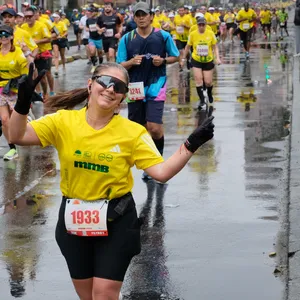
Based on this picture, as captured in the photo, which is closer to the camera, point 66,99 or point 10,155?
point 66,99

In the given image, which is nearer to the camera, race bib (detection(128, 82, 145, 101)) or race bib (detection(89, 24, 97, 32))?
race bib (detection(128, 82, 145, 101))

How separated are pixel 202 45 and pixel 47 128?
12141 millimetres

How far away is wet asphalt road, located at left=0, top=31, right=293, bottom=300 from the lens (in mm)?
6195

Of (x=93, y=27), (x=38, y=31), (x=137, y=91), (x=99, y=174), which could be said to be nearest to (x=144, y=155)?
(x=99, y=174)

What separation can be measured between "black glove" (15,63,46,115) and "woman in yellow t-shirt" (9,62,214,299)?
0.39 ft

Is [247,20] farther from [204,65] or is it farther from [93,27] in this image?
[204,65]

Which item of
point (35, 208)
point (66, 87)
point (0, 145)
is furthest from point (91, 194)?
point (66, 87)

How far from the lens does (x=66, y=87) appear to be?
21.2 meters

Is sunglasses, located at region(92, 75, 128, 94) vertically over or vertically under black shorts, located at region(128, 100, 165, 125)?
over

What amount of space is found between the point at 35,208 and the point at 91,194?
4.11 metres

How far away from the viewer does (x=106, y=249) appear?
451cm

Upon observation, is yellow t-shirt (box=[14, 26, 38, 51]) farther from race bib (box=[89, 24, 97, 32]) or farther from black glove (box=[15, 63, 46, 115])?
race bib (box=[89, 24, 97, 32])

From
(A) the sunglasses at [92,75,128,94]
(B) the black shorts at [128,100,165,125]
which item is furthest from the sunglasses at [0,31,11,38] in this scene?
(A) the sunglasses at [92,75,128,94]

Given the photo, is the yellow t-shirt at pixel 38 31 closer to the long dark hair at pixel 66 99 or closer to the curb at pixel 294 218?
the curb at pixel 294 218
